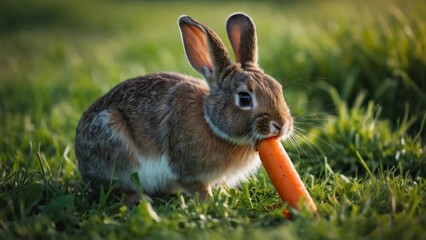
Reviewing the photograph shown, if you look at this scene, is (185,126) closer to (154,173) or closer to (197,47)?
(154,173)

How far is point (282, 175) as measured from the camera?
3756mm

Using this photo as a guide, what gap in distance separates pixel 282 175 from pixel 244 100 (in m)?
0.60

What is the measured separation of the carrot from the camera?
11.8 feet

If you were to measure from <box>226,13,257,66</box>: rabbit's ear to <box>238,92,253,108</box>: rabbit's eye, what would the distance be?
430mm

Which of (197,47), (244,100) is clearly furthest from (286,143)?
(197,47)

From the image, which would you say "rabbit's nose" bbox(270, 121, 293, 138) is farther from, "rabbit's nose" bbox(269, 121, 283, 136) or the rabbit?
the rabbit

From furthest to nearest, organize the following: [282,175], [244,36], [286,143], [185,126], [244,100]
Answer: [286,143]
[244,36]
[185,126]
[244,100]
[282,175]

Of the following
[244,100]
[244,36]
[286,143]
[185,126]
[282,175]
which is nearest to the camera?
[282,175]

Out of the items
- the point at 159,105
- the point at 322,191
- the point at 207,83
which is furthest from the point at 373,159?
the point at 159,105

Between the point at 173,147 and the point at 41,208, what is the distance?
1040mm

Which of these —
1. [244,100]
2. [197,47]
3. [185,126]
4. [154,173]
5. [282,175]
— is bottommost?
[154,173]

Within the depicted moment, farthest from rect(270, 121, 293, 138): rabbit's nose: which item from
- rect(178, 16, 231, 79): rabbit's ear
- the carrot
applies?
rect(178, 16, 231, 79): rabbit's ear

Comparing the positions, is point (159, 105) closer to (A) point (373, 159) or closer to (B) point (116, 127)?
(B) point (116, 127)

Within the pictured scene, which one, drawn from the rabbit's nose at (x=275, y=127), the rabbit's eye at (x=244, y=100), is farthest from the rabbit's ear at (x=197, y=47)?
the rabbit's nose at (x=275, y=127)
